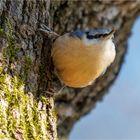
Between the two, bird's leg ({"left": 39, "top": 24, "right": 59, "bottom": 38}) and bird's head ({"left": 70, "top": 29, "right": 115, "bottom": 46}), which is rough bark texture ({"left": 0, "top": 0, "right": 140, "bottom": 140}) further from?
bird's head ({"left": 70, "top": 29, "right": 115, "bottom": 46})

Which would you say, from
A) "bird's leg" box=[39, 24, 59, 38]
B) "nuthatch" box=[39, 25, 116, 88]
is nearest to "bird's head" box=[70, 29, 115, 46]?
"nuthatch" box=[39, 25, 116, 88]

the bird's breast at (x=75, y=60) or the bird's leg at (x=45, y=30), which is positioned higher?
the bird's leg at (x=45, y=30)

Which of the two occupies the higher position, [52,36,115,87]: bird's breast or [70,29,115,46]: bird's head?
[70,29,115,46]: bird's head

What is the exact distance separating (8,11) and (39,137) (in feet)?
2.01

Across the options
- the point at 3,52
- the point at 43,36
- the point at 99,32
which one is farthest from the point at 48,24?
the point at 3,52

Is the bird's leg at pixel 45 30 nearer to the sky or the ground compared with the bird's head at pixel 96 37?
nearer to the sky

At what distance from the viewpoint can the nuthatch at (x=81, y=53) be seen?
2.50 m

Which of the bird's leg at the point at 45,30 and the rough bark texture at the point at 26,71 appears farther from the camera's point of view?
the bird's leg at the point at 45,30

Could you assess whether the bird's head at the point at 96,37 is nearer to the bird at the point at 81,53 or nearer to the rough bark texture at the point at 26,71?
the bird at the point at 81,53

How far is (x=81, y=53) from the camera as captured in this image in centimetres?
250

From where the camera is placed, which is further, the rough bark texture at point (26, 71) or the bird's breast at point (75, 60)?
the bird's breast at point (75, 60)

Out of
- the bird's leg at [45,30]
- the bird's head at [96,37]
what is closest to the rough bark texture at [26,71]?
the bird's leg at [45,30]

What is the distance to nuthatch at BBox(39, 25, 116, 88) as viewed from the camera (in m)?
2.50

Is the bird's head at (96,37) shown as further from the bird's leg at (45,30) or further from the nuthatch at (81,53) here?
the bird's leg at (45,30)
